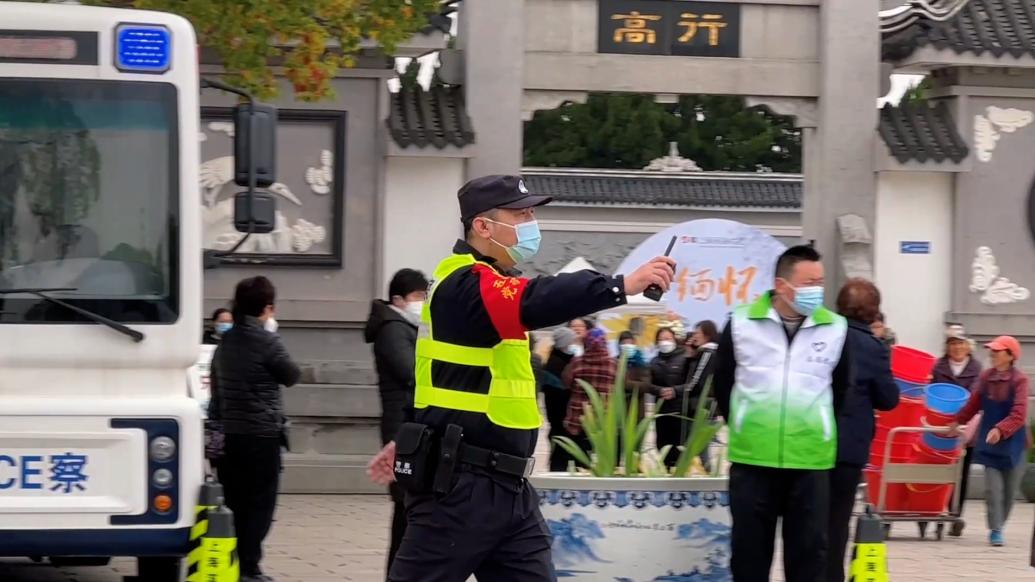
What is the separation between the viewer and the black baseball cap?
5.97 meters

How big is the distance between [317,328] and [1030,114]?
6888 mm

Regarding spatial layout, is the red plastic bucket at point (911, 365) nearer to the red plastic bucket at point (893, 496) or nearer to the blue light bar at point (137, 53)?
the red plastic bucket at point (893, 496)

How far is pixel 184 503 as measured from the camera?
816 centimetres

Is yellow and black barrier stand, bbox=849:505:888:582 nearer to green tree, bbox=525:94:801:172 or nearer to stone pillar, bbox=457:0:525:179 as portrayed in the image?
stone pillar, bbox=457:0:525:179

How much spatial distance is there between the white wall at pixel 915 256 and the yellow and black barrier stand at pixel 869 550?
402 inches

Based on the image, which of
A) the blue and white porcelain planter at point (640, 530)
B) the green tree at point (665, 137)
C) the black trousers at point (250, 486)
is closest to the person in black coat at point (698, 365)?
the black trousers at point (250, 486)

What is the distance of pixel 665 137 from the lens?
49250 mm

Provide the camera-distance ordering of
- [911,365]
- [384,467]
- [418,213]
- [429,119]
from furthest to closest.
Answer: [429,119] < [418,213] < [911,365] < [384,467]

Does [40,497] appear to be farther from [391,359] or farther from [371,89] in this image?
[371,89]

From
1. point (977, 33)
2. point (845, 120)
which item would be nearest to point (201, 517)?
point (845, 120)

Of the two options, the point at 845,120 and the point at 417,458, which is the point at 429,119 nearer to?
the point at 845,120

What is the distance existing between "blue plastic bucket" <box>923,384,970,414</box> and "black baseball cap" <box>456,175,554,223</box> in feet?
27.9

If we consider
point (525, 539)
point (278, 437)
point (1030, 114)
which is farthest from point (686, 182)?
point (525, 539)

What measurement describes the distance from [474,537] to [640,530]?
2.71 meters
